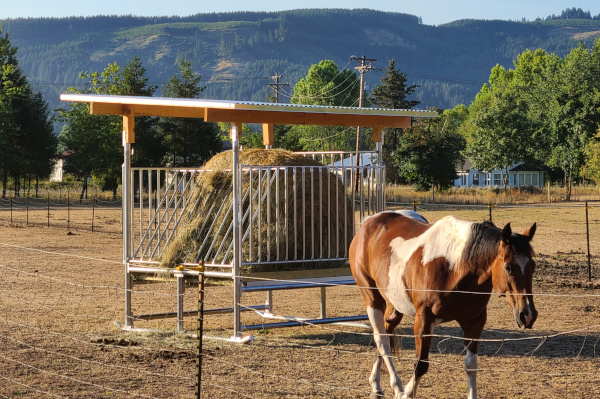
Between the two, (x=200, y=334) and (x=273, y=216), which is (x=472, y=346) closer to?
(x=200, y=334)

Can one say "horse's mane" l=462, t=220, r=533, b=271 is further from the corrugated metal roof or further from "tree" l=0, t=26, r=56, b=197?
"tree" l=0, t=26, r=56, b=197

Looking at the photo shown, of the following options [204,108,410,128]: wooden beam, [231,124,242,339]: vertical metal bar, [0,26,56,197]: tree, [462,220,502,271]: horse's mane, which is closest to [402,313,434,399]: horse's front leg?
[462,220,502,271]: horse's mane

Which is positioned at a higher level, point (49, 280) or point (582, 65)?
point (582, 65)

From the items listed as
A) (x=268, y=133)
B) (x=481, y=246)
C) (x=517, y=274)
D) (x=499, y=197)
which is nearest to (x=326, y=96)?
(x=499, y=197)

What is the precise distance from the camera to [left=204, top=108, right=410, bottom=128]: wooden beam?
9.35 meters

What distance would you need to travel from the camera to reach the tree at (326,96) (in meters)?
79.3

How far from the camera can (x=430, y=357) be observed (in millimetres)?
8484

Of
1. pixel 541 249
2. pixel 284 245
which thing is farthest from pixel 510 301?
pixel 541 249

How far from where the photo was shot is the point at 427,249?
6414 millimetres

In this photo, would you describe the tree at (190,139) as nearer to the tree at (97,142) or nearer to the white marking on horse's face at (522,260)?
the tree at (97,142)

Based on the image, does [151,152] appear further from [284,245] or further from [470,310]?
[470,310]

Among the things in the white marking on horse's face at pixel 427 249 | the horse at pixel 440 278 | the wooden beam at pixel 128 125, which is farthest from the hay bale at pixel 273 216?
the white marking on horse's face at pixel 427 249

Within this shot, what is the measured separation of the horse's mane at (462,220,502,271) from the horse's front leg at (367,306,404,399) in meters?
1.42

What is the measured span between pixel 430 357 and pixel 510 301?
3099 millimetres
